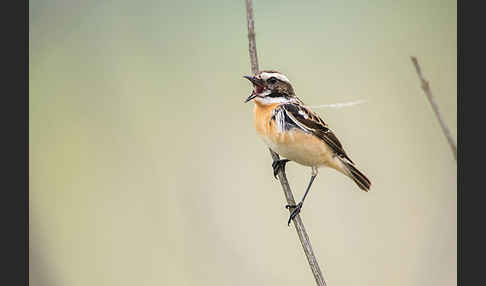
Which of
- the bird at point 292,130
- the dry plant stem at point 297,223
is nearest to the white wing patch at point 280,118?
the bird at point 292,130

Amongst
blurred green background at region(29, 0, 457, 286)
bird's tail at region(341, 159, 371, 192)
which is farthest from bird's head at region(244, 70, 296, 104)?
bird's tail at region(341, 159, 371, 192)

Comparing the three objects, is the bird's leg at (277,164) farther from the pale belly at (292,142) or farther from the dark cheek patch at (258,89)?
the dark cheek patch at (258,89)

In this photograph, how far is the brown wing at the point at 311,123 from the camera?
57.2 inches

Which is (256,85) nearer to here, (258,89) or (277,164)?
(258,89)

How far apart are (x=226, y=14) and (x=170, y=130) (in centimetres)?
Answer: 42

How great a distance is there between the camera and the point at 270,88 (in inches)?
55.1

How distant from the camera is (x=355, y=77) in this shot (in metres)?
1.74

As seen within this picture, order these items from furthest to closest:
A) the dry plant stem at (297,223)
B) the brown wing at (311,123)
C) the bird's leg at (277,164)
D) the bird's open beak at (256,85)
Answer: the bird's leg at (277,164), the brown wing at (311,123), the bird's open beak at (256,85), the dry plant stem at (297,223)

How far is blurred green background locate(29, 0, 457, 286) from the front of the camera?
1651 millimetres

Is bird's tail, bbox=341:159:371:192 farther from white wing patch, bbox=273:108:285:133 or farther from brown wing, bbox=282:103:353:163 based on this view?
white wing patch, bbox=273:108:285:133

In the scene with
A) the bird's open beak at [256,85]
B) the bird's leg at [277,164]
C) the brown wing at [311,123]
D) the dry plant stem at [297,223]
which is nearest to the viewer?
the dry plant stem at [297,223]

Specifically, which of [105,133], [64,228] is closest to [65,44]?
[105,133]

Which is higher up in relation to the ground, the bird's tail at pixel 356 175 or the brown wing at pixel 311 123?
the brown wing at pixel 311 123

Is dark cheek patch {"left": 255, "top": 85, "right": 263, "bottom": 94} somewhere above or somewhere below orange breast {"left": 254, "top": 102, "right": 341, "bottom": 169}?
above
